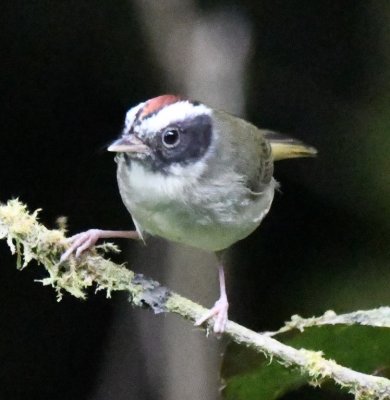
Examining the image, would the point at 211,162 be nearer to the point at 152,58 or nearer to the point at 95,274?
the point at 95,274

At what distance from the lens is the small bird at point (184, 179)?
194 cm

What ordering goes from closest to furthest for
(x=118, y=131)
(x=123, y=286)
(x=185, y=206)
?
(x=123, y=286)
(x=185, y=206)
(x=118, y=131)

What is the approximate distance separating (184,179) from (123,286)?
0.39 m

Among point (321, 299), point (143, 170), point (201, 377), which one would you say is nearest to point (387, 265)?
point (321, 299)

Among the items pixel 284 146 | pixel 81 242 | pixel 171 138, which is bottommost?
pixel 81 242

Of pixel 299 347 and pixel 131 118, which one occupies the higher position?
pixel 131 118

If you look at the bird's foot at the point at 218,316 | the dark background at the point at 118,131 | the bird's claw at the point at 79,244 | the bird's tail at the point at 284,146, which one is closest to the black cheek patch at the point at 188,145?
the bird's claw at the point at 79,244

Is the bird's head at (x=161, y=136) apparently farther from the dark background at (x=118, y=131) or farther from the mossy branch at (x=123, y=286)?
the dark background at (x=118, y=131)

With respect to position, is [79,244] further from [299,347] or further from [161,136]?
[299,347]

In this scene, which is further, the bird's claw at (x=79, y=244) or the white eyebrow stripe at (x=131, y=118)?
the white eyebrow stripe at (x=131, y=118)

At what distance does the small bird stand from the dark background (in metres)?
1.00

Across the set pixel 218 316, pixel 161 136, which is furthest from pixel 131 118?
pixel 218 316

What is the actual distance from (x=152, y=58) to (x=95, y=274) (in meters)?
1.65

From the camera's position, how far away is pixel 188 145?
6.72 ft
